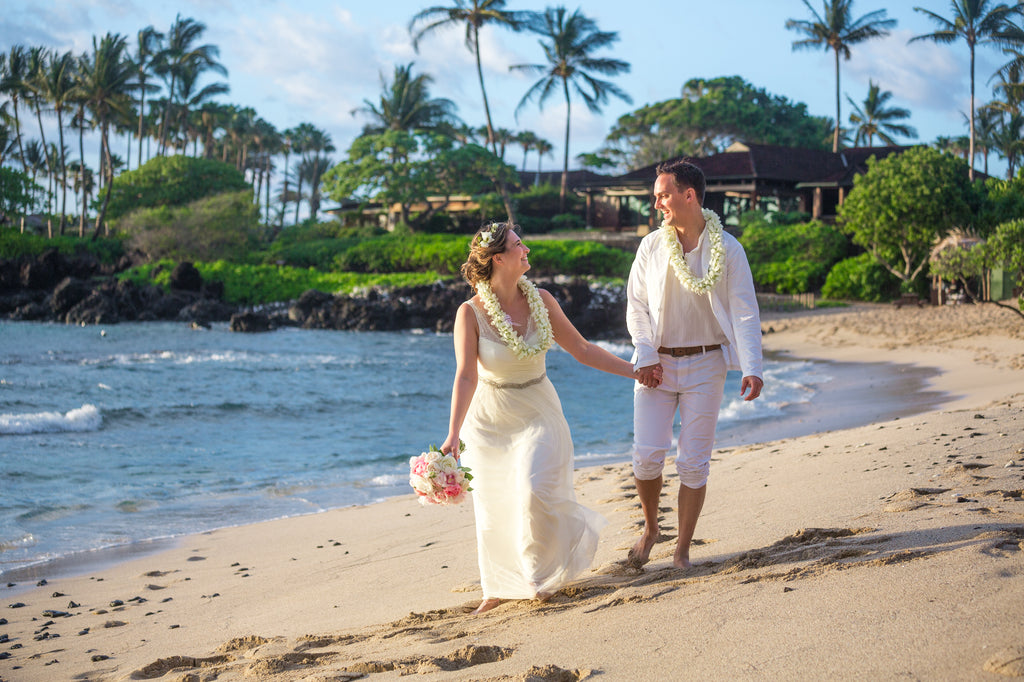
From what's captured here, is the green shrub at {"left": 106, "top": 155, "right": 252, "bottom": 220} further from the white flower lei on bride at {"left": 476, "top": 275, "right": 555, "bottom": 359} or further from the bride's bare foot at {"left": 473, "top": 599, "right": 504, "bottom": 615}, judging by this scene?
the bride's bare foot at {"left": 473, "top": 599, "right": 504, "bottom": 615}

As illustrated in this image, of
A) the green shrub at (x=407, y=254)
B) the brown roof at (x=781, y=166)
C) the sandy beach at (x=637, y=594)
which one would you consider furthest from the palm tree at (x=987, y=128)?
the sandy beach at (x=637, y=594)

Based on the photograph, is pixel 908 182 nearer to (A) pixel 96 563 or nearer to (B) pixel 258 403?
(B) pixel 258 403

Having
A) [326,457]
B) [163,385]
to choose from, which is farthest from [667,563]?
[163,385]

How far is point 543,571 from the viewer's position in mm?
4160

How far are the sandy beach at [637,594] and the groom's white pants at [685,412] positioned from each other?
0.52 meters

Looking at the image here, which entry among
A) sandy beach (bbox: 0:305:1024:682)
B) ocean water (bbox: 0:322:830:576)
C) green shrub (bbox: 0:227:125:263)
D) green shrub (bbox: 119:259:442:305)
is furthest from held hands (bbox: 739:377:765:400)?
green shrub (bbox: 0:227:125:263)

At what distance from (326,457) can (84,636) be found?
21.5 ft

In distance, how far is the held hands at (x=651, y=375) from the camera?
420cm

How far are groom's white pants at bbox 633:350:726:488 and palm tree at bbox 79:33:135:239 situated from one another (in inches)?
1987

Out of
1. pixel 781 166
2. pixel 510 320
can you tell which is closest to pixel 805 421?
pixel 510 320

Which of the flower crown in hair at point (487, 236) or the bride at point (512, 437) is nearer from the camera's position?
the bride at point (512, 437)

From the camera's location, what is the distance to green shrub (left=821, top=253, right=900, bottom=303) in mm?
33844

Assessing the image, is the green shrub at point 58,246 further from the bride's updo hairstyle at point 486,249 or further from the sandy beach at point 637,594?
the bride's updo hairstyle at point 486,249

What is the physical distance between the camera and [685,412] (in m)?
4.26
